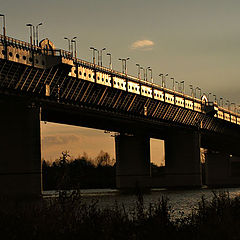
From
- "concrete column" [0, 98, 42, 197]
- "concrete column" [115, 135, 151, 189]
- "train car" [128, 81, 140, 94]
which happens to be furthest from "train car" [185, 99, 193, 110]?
"concrete column" [0, 98, 42, 197]

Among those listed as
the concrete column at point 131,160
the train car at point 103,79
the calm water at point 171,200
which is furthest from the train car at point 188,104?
the train car at point 103,79

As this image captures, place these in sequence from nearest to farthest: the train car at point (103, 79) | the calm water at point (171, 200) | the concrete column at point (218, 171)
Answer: the calm water at point (171, 200) → the train car at point (103, 79) → the concrete column at point (218, 171)

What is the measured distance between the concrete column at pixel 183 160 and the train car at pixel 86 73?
41.6 meters

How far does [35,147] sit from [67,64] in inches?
400

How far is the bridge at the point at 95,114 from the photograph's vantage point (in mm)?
65188

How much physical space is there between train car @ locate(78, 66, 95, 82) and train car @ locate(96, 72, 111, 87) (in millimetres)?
1259

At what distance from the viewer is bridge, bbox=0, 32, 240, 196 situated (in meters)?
65.2

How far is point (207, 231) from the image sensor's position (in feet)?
56.9

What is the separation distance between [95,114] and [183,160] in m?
34.4

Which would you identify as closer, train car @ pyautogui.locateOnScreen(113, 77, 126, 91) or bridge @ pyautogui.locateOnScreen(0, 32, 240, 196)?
bridge @ pyautogui.locateOnScreen(0, 32, 240, 196)

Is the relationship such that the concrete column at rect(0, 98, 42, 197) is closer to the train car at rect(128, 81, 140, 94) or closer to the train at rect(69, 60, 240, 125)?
the train at rect(69, 60, 240, 125)

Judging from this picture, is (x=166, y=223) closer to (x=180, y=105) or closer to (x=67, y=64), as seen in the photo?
(x=67, y=64)

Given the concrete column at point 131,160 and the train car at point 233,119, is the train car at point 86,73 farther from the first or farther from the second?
the train car at point 233,119

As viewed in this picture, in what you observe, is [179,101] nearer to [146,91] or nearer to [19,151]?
[146,91]
